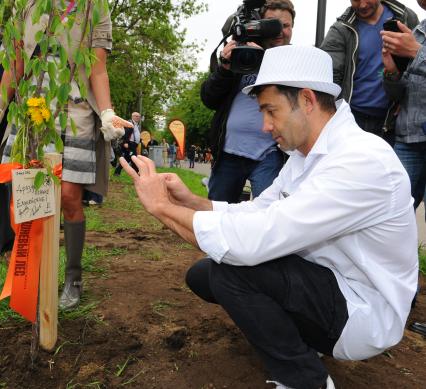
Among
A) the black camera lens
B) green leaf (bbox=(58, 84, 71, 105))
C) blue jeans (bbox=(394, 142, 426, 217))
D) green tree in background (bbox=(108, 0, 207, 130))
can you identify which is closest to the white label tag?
green leaf (bbox=(58, 84, 71, 105))

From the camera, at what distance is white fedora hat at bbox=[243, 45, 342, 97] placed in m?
1.74

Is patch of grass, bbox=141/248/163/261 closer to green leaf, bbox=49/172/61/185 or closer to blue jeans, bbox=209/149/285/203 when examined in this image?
blue jeans, bbox=209/149/285/203

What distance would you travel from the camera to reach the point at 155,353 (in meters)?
2.12

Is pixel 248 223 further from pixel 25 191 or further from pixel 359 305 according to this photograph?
pixel 25 191

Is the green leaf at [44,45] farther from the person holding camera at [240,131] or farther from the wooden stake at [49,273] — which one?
the person holding camera at [240,131]

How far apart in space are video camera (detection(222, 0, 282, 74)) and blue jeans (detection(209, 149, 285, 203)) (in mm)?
543

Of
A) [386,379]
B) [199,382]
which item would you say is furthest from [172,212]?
[386,379]

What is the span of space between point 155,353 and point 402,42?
194 cm

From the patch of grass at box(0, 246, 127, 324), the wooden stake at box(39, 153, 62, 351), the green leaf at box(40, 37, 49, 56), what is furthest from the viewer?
the patch of grass at box(0, 246, 127, 324)

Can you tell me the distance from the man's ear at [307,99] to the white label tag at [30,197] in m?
0.98

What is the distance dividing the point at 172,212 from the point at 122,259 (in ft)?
6.47

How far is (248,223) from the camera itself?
160 cm

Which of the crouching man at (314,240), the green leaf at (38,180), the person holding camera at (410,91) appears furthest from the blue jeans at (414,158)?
the green leaf at (38,180)

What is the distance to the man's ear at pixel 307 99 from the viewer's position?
176 cm
